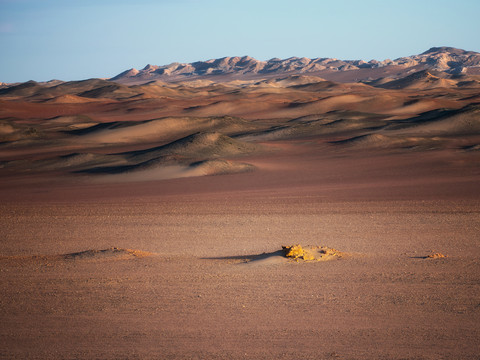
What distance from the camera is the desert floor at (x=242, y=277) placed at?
7.86m

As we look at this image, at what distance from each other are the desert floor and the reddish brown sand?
34 mm

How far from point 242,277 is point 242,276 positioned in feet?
0.26

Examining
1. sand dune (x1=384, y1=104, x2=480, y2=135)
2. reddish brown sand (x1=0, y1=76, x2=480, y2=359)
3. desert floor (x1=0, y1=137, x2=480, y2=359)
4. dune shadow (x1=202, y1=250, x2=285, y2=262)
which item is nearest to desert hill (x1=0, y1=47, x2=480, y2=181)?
sand dune (x1=384, y1=104, x2=480, y2=135)

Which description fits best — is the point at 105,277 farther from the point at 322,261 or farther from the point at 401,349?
the point at 401,349

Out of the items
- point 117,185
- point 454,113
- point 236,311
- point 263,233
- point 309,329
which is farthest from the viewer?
point 454,113

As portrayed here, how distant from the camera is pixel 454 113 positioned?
5366 centimetres

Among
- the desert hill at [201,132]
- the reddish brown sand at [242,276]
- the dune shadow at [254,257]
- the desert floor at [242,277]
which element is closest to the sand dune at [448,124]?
the desert hill at [201,132]

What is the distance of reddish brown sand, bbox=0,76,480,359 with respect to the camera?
310 inches

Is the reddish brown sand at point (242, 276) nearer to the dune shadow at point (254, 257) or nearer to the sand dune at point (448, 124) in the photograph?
the dune shadow at point (254, 257)

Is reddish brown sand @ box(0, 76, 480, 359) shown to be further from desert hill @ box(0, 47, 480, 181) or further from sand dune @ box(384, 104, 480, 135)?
sand dune @ box(384, 104, 480, 135)

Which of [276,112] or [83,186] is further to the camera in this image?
[276,112]

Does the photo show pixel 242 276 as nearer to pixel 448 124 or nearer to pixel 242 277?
pixel 242 277

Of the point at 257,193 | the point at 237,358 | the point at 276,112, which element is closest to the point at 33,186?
the point at 257,193

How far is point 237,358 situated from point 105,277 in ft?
15.4
